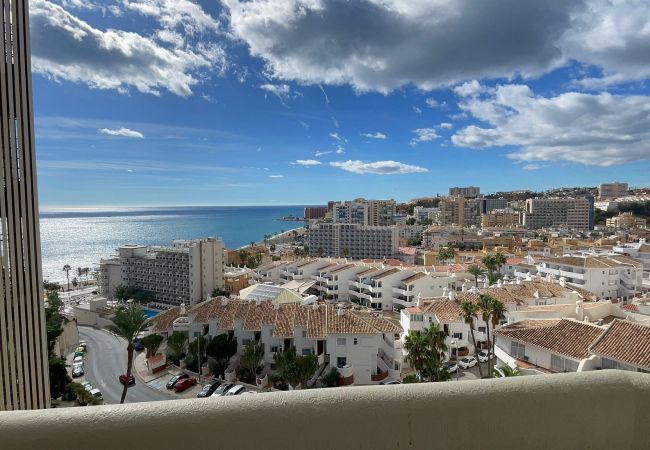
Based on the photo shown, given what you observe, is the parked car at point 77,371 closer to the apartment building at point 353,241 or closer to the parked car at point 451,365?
the parked car at point 451,365

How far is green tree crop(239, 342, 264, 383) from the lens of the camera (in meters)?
27.0

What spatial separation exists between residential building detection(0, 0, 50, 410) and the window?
20022 millimetres

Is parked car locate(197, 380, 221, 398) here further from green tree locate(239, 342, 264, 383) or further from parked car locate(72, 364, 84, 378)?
parked car locate(72, 364, 84, 378)

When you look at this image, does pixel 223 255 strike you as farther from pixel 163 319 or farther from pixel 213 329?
pixel 213 329

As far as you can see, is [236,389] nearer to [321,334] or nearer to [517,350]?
[321,334]

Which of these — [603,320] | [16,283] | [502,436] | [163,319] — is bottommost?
[163,319]

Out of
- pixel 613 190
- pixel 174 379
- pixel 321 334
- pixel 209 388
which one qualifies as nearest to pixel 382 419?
pixel 321 334

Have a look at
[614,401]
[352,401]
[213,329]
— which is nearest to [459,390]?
[352,401]

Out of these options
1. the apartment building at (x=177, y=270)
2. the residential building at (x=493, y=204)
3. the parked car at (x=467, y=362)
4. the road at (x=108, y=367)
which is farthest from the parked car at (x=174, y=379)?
the residential building at (x=493, y=204)

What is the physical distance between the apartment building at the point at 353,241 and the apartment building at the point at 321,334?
61552mm

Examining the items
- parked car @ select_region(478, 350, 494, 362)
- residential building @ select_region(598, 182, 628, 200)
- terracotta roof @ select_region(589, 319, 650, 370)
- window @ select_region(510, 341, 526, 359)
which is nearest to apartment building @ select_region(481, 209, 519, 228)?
residential building @ select_region(598, 182, 628, 200)

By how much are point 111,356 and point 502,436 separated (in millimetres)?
39635

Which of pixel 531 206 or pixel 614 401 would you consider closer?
pixel 614 401

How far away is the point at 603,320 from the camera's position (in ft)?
83.4
